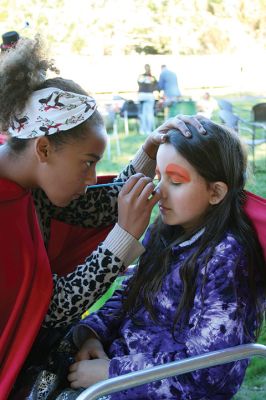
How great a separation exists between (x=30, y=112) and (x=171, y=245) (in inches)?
20.8

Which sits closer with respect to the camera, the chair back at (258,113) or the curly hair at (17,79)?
the curly hair at (17,79)

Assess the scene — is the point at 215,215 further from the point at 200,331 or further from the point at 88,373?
the point at 88,373

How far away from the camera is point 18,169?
1446 mm

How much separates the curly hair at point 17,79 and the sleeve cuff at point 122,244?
0.40 m

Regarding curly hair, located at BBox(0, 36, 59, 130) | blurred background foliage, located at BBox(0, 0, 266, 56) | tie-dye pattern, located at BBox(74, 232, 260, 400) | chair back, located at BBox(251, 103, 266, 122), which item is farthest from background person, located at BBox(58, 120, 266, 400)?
blurred background foliage, located at BBox(0, 0, 266, 56)

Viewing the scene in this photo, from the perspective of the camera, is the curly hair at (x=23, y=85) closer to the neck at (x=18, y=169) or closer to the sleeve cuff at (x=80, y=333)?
the neck at (x=18, y=169)

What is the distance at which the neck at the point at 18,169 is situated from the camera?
1.44 m

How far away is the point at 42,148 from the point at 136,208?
0.93ft

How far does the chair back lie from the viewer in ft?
23.6

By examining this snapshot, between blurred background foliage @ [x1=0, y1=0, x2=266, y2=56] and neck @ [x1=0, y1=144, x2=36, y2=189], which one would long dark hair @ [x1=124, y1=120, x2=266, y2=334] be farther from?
blurred background foliage @ [x1=0, y1=0, x2=266, y2=56]

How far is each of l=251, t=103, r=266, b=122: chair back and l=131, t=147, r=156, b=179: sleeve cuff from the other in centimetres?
566

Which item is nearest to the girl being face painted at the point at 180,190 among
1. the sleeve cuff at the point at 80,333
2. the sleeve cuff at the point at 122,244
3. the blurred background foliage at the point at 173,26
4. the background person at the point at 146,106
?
the sleeve cuff at the point at 122,244

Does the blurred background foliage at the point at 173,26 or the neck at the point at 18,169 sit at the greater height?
the neck at the point at 18,169

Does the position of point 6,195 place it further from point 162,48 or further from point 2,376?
point 162,48
